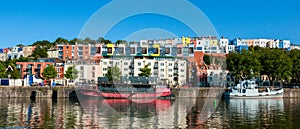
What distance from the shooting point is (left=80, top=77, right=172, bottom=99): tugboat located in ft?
262

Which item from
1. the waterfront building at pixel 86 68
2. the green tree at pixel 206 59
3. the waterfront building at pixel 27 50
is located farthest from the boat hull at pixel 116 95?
the waterfront building at pixel 27 50

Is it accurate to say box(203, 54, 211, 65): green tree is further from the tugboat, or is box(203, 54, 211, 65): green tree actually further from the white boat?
the tugboat

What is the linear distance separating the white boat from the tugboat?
13564 millimetres

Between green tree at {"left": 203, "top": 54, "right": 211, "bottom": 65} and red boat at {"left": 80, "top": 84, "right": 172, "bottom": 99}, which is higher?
green tree at {"left": 203, "top": 54, "right": 211, "bottom": 65}

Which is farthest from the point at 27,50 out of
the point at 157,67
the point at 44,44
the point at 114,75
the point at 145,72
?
the point at 114,75

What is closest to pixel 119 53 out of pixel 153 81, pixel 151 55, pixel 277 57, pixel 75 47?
pixel 151 55

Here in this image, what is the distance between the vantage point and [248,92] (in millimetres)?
87812

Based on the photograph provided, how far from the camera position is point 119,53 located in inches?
4737

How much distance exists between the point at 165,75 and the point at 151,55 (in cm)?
754

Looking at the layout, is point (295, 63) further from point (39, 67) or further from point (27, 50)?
point (27, 50)

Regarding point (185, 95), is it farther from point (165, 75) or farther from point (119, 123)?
point (119, 123)

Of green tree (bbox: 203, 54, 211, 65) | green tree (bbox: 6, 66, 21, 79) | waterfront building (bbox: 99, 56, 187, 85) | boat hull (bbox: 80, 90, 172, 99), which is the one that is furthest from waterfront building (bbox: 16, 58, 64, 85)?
green tree (bbox: 203, 54, 211, 65)

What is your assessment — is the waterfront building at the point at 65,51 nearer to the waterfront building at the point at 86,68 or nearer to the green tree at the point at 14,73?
the waterfront building at the point at 86,68

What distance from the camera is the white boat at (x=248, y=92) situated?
86812 mm
